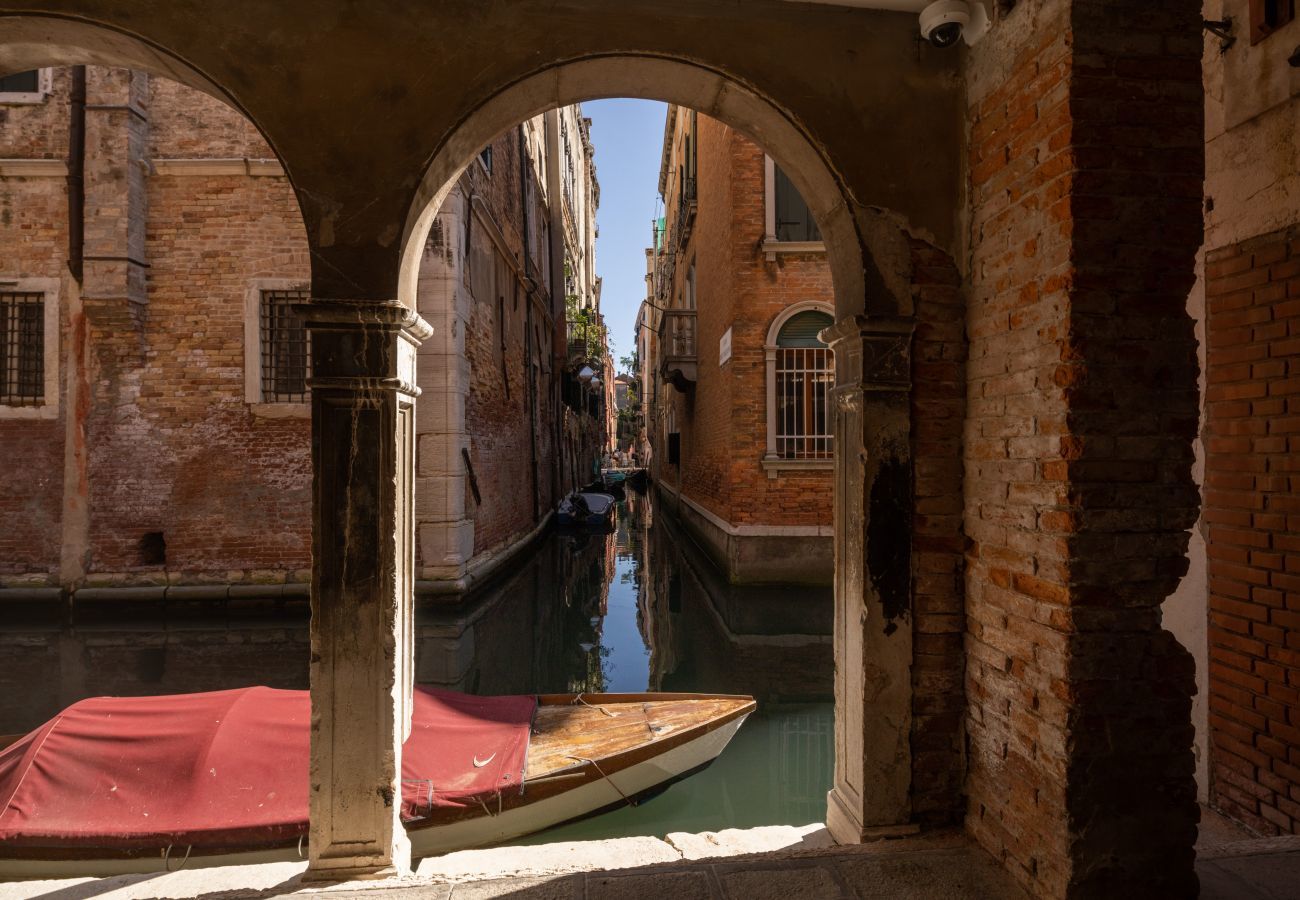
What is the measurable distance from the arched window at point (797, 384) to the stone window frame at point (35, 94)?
971cm

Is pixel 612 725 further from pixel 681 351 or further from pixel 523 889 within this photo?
pixel 681 351

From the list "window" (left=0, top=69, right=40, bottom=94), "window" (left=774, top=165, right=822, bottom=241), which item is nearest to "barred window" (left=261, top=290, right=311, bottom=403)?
"window" (left=0, top=69, right=40, bottom=94)

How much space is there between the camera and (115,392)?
8406 mm

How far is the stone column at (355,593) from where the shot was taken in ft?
7.47

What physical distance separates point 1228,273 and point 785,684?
195 inches

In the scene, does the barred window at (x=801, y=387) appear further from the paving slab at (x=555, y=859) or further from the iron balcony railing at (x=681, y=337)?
the paving slab at (x=555, y=859)

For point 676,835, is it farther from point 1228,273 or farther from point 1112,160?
point 1228,273

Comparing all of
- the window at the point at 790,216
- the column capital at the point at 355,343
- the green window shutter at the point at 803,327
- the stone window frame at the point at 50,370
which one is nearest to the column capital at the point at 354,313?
the column capital at the point at 355,343

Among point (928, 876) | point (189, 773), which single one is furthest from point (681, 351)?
point (928, 876)

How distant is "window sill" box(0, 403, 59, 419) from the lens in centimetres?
836

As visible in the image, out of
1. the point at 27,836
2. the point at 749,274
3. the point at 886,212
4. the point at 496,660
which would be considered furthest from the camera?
the point at 749,274

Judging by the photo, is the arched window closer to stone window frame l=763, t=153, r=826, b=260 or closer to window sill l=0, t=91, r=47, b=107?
stone window frame l=763, t=153, r=826, b=260

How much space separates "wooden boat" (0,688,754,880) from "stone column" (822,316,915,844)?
2.08 meters

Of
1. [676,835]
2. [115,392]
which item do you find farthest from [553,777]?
[115,392]
